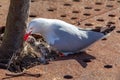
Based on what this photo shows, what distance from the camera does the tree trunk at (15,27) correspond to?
3307 millimetres

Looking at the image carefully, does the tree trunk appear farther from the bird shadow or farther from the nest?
the bird shadow

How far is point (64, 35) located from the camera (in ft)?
11.8

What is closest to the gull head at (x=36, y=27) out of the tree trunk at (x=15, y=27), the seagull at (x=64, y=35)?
the seagull at (x=64, y=35)

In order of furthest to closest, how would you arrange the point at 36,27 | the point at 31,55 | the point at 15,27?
the point at 36,27 → the point at 31,55 → the point at 15,27

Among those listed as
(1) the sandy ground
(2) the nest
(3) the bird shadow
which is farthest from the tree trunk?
(3) the bird shadow

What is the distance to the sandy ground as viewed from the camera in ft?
10.7

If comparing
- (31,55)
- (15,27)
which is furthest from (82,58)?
(15,27)

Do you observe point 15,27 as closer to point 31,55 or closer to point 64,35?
point 31,55

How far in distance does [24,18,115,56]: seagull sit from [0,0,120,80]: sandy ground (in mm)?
92

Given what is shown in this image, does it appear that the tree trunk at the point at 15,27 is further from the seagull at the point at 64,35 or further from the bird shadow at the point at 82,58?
the bird shadow at the point at 82,58

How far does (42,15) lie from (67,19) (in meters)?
0.29

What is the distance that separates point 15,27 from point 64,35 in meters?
0.48

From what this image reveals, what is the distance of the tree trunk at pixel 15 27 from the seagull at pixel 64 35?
14cm

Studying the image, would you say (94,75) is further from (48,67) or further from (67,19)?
(67,19)
